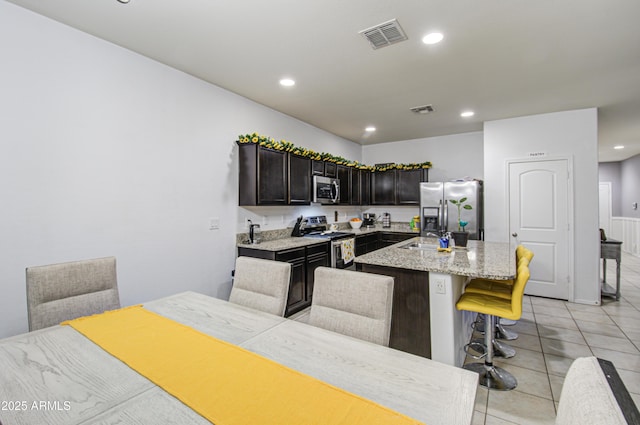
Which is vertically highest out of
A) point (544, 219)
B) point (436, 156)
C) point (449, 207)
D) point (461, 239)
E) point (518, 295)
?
point (436, 156)

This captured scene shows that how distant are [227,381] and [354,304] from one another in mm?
738

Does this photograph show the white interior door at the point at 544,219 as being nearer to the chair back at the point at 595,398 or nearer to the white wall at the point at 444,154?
the white wall at the point at 444,154

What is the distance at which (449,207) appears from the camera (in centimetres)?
500

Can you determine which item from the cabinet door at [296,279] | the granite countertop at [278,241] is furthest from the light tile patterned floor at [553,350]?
the granite countertop at [278,241]

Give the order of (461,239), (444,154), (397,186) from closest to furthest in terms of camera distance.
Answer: (461,239)
(444,154)
(397,186)

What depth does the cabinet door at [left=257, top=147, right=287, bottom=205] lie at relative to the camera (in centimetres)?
361

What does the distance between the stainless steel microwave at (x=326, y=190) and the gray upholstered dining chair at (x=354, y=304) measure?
299cm

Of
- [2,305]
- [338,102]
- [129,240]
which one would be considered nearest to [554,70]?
[338,102]

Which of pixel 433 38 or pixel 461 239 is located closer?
pixel 433 38

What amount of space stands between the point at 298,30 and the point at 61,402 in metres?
2.58

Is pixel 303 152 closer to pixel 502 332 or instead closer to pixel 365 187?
pixel 365 187

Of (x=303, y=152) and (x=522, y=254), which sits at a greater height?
(x=303, y=152)

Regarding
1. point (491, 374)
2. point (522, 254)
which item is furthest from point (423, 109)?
point (491, 374)

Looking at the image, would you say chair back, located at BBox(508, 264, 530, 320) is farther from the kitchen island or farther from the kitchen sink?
the kitchen sink
